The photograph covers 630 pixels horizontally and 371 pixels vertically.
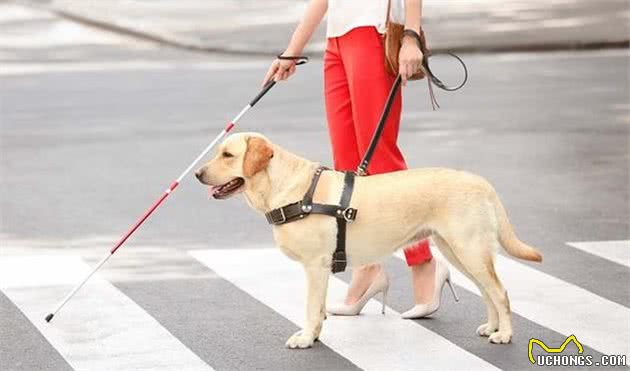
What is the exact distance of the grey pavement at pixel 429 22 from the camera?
→ 84.4 ft

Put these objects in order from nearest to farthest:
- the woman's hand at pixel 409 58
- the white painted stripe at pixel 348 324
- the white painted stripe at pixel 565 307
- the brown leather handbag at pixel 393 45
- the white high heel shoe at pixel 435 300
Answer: the white painted stripe at pixel 348 324 < the white painted stripe at pixel 565 307 < the woman's hand at pixel 409 58 < the brown leather handbag at pixel 393 45 < the white high heel shoe at pixel 435 300

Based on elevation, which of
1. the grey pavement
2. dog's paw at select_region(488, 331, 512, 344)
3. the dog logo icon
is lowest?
the grey pavement

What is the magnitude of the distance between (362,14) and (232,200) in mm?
4241

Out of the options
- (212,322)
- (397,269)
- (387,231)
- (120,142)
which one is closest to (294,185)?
(387,231)

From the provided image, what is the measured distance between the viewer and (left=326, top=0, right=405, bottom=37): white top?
8891mm

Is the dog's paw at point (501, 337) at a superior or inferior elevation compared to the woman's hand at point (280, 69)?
inferior

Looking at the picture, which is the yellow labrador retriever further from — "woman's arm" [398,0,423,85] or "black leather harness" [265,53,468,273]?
"woman's arm" [398,0,423,85]

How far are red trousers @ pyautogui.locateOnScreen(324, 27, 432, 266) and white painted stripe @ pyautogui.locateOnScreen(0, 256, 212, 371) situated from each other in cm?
132

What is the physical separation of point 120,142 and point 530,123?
13.2ft

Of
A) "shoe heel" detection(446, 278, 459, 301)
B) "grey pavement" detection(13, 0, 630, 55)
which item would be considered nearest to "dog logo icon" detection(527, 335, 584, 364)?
"shoe heel" detection(446, 278, 459, 301)

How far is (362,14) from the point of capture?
8898mm

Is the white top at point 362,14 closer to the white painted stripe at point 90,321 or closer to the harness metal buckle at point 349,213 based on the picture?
the harness metal buckle at point 349,213

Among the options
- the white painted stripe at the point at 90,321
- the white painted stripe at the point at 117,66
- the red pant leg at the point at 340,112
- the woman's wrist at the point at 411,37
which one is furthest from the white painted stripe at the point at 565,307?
the white painted stripe at the point at 117,66

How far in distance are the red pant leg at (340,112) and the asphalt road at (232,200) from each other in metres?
0.81
